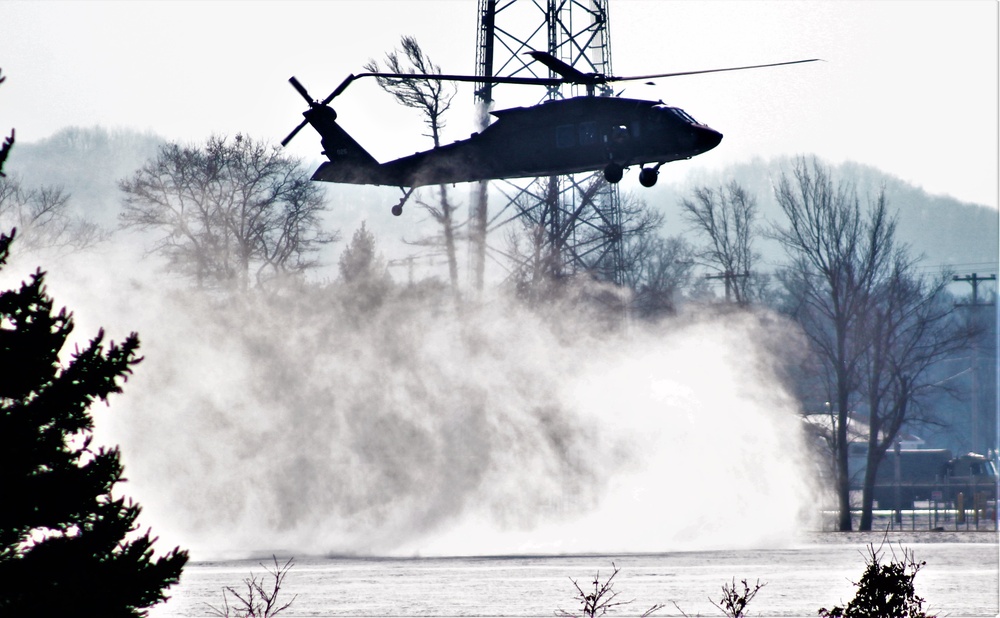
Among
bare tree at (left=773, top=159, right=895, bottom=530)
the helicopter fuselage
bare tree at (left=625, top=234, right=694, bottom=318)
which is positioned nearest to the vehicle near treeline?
bare tree at (left=773, top=159, right=895, bottom=530)

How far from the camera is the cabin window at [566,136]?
91.0ft

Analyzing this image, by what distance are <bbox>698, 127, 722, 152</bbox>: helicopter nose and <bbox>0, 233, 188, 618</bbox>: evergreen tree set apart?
61.6ft

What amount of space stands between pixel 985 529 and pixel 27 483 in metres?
43.9

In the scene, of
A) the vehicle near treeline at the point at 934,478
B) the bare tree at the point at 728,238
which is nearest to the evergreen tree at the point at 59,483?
the bare tree at the point at 728,238

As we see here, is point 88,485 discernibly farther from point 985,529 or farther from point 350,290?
point 985,529

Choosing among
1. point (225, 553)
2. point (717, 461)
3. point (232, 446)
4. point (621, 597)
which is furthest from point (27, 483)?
point (717, 461)

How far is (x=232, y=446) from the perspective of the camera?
4172 cm

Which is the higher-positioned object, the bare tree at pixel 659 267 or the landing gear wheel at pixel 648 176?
the bare tree at pixel 659 267

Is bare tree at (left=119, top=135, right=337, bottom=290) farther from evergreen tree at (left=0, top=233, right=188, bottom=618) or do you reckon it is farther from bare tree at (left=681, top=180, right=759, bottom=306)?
evergreen tree at (left=0, top=233, right=188, bottom=618)

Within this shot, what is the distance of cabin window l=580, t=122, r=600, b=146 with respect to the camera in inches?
1083

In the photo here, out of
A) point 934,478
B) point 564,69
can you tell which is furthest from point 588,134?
point 934,478

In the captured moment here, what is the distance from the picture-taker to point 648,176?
26.6 m

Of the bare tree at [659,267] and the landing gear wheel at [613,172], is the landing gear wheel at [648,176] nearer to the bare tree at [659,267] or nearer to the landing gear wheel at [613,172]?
the landing gear wheel at [613,172]

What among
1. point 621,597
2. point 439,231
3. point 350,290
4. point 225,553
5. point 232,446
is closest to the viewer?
point 621,597
